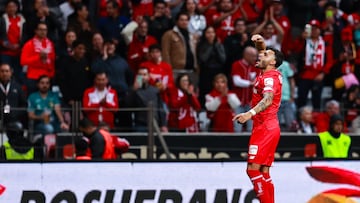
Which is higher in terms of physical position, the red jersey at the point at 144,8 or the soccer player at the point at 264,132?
the red jersey at the point at 144,8

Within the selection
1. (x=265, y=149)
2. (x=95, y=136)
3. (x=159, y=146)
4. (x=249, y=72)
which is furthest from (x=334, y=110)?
(x=265, y=149)

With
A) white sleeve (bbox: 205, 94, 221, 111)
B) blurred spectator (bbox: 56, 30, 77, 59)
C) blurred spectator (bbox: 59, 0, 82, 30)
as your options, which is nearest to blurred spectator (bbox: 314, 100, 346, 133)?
white sleeve (bbox: 205, 94, 221, 111)

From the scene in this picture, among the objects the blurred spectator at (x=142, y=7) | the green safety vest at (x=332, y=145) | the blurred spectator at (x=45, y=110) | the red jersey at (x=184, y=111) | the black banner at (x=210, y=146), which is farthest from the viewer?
the blurred spectator at (x=142, y=7)

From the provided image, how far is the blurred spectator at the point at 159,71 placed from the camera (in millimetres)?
19814

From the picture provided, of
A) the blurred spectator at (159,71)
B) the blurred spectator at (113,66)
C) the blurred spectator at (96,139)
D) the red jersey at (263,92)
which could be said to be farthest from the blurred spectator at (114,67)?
the red jersey at (263,92)

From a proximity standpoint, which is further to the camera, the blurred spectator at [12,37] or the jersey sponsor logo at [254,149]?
the blurred spectator at [12,37]

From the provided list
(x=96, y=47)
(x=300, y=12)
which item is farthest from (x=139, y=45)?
(x=300, y=12)

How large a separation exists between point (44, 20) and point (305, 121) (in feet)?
16.1

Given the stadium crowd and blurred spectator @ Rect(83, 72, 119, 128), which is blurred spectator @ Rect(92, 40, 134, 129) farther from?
blurred spectator @ Rect(83, 72, 119, 128)

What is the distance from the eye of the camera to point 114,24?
2133 centimetres

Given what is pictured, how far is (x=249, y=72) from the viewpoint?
20359 millimetres

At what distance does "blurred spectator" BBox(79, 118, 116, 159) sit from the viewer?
16.9 metres

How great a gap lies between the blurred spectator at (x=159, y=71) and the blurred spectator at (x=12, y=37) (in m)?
2.20

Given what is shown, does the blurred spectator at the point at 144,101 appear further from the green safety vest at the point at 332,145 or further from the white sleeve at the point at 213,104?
the green safety vest at the point at 332,145
